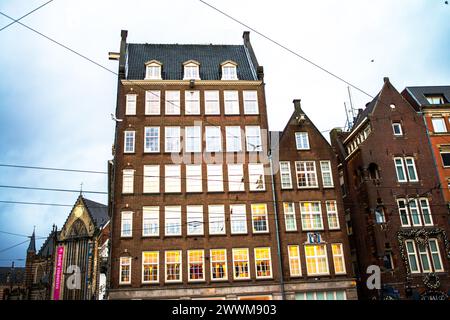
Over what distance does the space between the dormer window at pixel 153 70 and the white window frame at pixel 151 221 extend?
12348 mm

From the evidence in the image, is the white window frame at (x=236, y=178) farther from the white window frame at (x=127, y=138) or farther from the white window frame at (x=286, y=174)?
the white window frame at (x=127, y=138)

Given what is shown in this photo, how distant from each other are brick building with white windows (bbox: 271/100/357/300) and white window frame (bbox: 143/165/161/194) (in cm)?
997

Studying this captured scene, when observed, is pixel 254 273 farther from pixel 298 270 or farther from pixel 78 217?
pixel 78 217

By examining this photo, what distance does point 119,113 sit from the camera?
36156 millimetres

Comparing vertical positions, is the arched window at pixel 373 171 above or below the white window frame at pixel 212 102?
below

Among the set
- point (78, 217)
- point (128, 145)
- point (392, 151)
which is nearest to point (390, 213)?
point (392, 151)

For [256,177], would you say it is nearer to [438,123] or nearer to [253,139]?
[253,139]

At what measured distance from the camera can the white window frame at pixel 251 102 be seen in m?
37.3

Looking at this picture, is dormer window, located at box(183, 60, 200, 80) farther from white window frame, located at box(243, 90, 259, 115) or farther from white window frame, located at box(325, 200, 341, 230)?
white window frame, located at box(325, 200, 341, 230)

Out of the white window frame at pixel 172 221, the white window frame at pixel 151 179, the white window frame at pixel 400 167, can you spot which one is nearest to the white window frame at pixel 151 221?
the white window frame at pixel 172 221

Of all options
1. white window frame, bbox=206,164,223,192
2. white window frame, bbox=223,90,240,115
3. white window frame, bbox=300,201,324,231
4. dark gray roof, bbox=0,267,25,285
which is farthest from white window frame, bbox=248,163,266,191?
dark gray roof, bbox=0,267,25,285

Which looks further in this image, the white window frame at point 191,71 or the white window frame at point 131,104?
the white window frame at point 191,71

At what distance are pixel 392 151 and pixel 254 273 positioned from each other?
1709cm

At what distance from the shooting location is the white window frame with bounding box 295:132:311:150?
1422 inches
